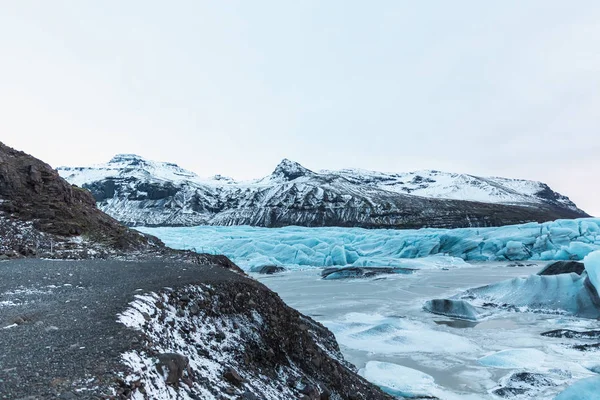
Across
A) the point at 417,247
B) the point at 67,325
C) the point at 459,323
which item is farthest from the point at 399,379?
the point at 417,247

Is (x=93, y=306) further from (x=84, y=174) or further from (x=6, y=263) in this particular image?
(x=84, y=174)

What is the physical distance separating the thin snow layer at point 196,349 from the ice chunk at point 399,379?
322cm

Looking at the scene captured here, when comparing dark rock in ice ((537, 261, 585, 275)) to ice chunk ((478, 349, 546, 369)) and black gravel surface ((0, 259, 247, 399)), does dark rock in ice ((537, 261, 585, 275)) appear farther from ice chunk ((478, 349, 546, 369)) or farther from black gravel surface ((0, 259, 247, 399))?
black gravel surface ((0, 259, 247, 399))

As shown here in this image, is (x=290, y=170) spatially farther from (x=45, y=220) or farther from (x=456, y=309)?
(x=45, y=220)

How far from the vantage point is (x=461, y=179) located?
4683 inches

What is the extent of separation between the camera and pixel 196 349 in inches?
160

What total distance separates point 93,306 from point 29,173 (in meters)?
8.04

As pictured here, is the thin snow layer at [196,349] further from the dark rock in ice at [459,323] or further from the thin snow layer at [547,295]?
the thin snow layer at [547,295]

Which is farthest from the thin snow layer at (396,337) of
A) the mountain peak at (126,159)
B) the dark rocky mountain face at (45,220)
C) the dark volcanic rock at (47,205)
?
the mountain peak at (126,159)

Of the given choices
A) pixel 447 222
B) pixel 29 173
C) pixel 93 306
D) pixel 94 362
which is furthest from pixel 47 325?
pixel 447 222

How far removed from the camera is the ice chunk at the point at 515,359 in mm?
8633

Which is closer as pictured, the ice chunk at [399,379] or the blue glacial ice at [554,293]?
the ice chunk at [399,379]

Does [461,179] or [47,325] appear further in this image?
[461,179]

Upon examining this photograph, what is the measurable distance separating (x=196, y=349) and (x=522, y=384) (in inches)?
259
